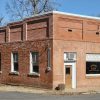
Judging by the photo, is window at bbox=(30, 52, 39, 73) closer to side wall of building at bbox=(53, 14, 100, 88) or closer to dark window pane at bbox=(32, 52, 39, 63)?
dark window pane at bbox=(32, 52, 39, 63)

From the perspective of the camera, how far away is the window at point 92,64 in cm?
3519

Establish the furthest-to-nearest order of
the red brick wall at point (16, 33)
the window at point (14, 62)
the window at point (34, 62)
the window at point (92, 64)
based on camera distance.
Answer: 1. the window at point (14, 62)
2. the red brick wall at point (16, 33)
3. the window at point (92, 64)
4. the window at point (34, 62)

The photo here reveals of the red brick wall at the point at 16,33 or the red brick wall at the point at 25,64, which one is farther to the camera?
the red brick wall at the point at 16,33

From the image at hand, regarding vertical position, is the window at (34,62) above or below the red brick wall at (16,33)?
below

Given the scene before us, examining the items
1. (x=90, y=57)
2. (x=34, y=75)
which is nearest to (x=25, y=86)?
(x=34, y=75)

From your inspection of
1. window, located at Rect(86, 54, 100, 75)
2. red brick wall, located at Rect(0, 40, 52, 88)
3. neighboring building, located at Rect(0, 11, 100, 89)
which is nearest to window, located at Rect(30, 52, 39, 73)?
neighboring building, located at Rect(0, 11, 100, 89)

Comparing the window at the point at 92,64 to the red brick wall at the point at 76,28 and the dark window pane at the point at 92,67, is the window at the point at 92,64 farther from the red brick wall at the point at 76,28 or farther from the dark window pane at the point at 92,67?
the red brick wall at the point at 76,28

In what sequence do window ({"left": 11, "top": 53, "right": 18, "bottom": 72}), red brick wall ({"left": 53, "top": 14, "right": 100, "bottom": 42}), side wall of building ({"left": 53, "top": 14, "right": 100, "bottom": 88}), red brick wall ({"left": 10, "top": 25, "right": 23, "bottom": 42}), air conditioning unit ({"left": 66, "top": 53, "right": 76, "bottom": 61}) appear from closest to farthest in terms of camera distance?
side wall of building ({"left": 53, "top": 14, "right": 100, "bottom": 88})
red brick wall ({"left": 53, "top": 14, "right": 100, "bottom": 42})
air conditioning unit ({"left": 66, "top": 53, "right": 76, "bottom": 61})
red brick wall ({"left": 10, "top": 25, "right": 23, "bottom": 42})
window ({"left": 11, "top": 53, "right": 18, "bottom": 72})

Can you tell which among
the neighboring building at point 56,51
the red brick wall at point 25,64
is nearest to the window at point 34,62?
the neighboring building at point 56,51

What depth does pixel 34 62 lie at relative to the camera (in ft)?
113

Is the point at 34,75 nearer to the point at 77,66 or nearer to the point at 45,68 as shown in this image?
the point at 45,68

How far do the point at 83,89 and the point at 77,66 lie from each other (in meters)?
2.13

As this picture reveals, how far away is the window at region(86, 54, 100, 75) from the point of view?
35188 millimetres

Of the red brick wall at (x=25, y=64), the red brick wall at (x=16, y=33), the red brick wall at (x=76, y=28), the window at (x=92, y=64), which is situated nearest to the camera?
the red brick wall at (x=76, y=28)
